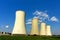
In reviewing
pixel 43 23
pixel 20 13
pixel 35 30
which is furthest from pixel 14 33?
pixel 43 23

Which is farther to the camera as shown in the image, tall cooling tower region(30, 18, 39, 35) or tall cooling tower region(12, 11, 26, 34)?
tall cooling tower region(30, 18, 39, 35)

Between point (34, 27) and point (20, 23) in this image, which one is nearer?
point (20, 23)

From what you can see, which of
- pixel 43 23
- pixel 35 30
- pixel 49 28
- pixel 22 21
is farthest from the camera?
pixel 49 28

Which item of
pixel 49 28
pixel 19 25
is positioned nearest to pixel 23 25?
pixel 19 25

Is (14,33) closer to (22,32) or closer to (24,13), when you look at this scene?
(22,32)

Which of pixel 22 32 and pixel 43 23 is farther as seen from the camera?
pixel 43 23

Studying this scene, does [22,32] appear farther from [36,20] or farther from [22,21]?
[36,20]

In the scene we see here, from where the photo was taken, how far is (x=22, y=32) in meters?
26.4

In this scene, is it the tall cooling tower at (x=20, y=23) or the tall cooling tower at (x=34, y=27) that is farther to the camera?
the tall cooling tower at (x=34, y=27)

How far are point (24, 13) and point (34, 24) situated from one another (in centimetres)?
1034

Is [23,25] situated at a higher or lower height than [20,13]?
lower

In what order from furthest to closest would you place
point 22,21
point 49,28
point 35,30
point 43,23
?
point 49,28
point 43,23
point 35,30
point 22,21

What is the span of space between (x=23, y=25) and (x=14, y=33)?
2.37m

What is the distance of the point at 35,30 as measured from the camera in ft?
119
